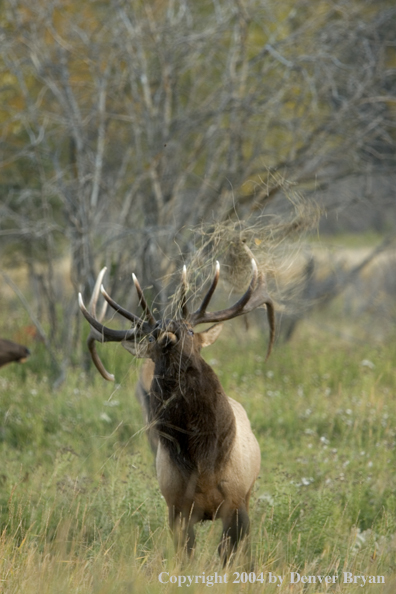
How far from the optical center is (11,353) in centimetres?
866

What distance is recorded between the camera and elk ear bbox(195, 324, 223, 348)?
4426mm

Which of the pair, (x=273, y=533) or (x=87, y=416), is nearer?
(x=273, y=533)

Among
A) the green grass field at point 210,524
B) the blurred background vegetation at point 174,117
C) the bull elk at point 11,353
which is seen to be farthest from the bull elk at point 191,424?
the bull elk at point 11,353

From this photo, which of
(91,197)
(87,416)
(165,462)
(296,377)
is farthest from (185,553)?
(91,197)

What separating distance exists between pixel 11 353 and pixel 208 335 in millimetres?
4724

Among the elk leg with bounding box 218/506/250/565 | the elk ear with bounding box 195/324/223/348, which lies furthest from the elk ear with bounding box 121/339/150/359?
the elk leg with bounding box 218/506/250/565

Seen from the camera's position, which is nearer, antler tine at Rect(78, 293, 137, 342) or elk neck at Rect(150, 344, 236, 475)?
elk neck at Rect(150, 344, 236, 475)

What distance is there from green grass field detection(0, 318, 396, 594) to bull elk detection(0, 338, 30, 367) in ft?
0.98

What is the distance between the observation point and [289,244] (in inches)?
217

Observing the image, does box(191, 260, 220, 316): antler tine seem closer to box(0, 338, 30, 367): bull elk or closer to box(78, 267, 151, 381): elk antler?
box(78, 267, 151, 381): elk antler

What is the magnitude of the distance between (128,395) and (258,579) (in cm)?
423

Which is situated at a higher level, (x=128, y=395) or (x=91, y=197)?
(x=91, y=197)

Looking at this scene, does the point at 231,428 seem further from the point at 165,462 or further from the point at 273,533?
the point at 273,533

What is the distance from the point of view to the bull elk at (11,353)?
8.62 meters
